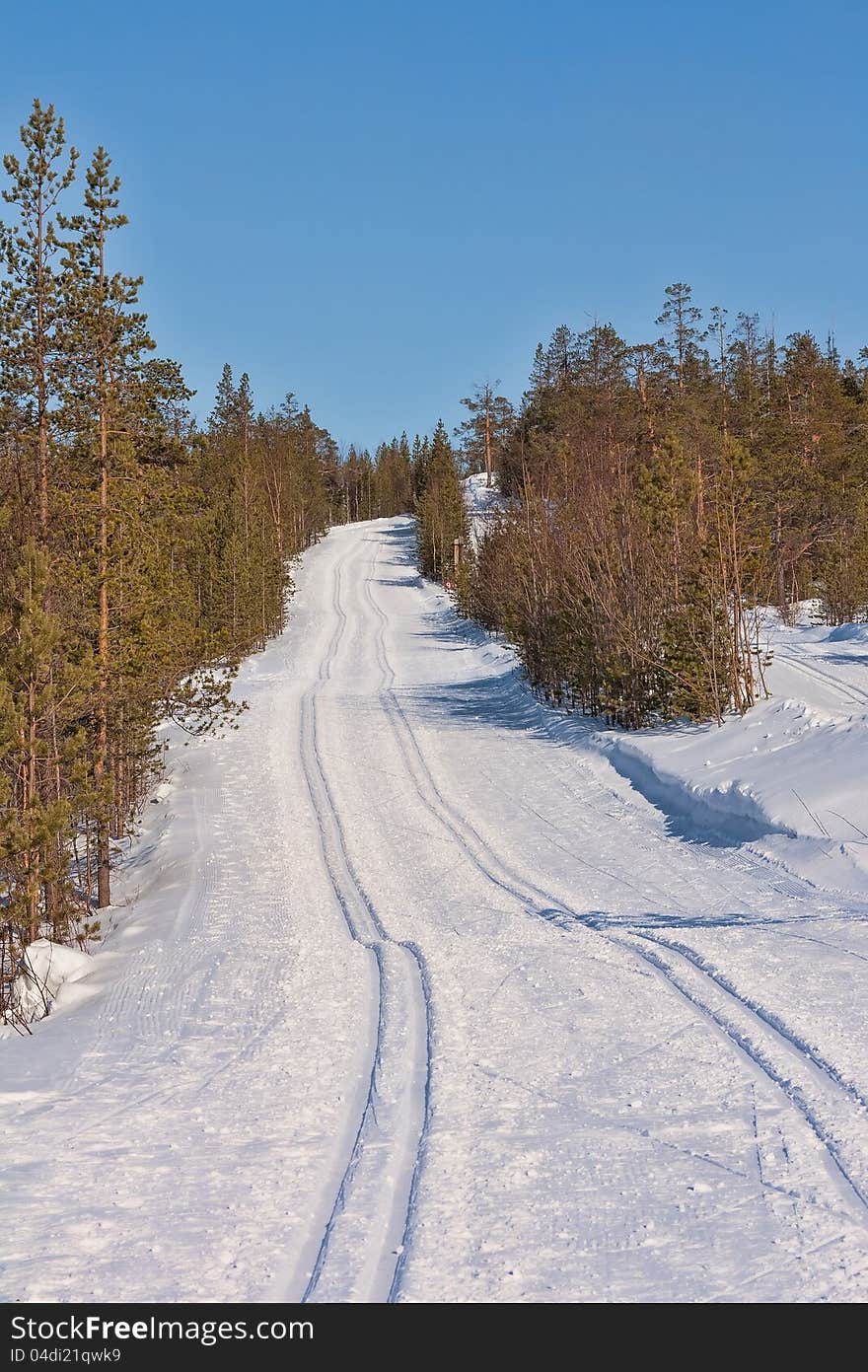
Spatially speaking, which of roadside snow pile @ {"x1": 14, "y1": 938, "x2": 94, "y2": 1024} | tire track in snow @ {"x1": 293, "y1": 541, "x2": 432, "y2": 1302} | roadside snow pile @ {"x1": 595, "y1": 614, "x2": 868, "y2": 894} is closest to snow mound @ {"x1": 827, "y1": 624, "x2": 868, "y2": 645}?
roadside snow pile @ {"x1": 595, "y1": 614, "x2": 868, "y2": 894}

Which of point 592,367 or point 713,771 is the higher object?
point 592,367

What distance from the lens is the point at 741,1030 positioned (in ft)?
21.9

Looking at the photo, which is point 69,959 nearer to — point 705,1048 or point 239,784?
point 705,1048

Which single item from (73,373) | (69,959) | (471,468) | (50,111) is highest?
(471,468)

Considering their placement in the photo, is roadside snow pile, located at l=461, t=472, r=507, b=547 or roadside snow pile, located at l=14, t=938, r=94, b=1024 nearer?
roadside snow pile, located at l=14, t=938, r=94, b=1024

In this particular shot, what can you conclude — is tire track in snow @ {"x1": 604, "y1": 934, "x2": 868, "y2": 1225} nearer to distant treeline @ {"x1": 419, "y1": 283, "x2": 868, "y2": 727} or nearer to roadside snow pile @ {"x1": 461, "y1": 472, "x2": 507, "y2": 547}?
distant treeline @ {"x1": 419, "y1": 283, "x2": 868, "y2": 727}

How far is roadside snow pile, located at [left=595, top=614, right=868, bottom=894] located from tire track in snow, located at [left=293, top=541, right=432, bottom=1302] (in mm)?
4217

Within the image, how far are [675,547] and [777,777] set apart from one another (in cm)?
612

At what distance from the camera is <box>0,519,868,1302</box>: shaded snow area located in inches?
173

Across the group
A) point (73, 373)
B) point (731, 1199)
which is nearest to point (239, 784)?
point (73, 373)

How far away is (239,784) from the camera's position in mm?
17875

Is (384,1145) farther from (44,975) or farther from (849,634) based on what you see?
(849,634)
